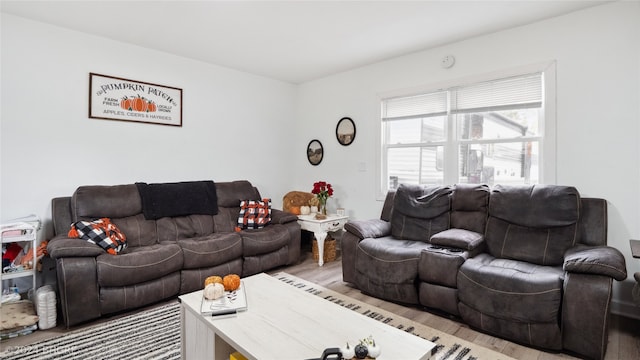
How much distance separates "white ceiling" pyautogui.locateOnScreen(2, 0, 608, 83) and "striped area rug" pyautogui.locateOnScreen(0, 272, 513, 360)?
2.56 m

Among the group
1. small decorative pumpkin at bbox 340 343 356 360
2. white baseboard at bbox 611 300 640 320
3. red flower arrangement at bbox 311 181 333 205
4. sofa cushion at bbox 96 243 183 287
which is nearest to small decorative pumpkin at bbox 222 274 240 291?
small decorative pumpkin at bbox 340 343 356 360

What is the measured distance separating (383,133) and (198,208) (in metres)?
2.43

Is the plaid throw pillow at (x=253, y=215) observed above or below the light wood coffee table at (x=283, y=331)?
above

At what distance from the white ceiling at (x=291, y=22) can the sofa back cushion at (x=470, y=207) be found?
154cm

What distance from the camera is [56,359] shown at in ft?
6.84

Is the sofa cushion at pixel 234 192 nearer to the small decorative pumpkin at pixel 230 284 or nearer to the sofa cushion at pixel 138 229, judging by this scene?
the sofa cushion at pixel 138 229

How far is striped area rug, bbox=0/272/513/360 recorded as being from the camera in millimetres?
2131

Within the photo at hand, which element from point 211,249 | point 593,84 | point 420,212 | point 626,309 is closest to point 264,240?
point 211,249

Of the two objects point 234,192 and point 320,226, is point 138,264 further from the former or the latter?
point 320,226

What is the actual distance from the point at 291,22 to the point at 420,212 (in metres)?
Answer: 2.20

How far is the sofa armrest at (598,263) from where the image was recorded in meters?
1.98

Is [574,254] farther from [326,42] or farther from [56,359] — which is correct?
[56,359]

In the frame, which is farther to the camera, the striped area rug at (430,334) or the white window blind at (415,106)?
the white window blind at (415,106)

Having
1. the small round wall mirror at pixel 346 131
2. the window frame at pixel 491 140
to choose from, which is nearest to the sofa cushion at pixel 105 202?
the small round wall mirror at pixel 346 131
